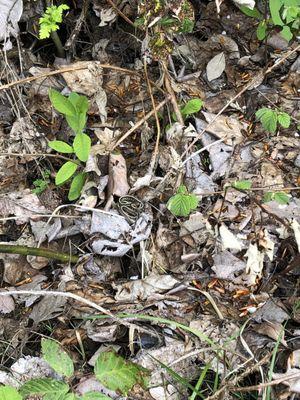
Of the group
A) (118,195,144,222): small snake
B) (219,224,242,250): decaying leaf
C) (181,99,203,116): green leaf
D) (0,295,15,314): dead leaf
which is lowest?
(0,295,15,314): dead leaf

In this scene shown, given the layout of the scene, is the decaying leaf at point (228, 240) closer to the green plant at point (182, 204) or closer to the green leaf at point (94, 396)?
the green plant at point (182, 204)

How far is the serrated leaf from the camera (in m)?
3.09

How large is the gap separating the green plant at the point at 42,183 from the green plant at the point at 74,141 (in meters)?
0.15

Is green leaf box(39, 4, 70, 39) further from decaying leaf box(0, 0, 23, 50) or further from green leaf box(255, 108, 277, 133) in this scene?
green leaf box(255, 108, 277, 133)

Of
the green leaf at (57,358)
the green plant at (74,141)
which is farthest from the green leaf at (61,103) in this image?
the green leaf at (57,358)

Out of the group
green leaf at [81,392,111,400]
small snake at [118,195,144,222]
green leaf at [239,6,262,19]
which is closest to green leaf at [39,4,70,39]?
small snake at [118,195,144,222]

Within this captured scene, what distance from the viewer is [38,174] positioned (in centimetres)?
286

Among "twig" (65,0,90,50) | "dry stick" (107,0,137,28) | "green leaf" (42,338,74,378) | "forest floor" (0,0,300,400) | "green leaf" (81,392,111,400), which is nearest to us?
"green leaf" (81,392,111,400)

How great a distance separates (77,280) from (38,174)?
28.2 inches

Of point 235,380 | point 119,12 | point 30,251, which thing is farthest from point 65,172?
point 235,380

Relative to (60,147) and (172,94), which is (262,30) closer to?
(172,94)

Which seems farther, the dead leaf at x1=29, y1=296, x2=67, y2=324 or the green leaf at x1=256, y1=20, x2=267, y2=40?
the green leaf at x1=256, y1=20, x2=267, y2=40

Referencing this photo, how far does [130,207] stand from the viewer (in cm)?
259

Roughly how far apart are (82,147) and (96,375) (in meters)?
1.11
